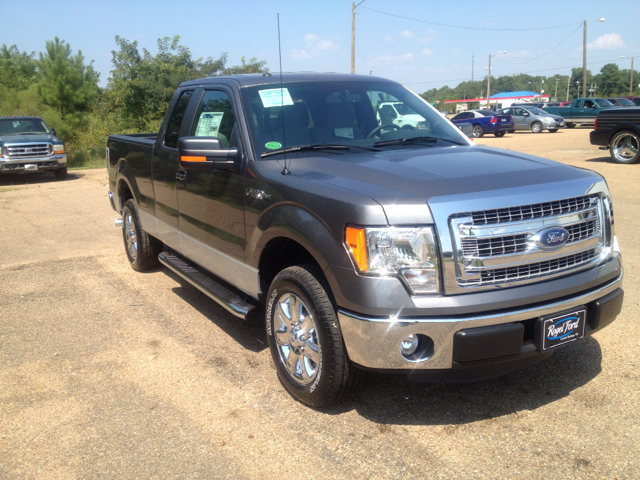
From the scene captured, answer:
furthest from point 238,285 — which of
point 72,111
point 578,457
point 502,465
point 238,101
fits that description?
point 72,111

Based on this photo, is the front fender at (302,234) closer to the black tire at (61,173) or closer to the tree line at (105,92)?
the black tire at (61,173)

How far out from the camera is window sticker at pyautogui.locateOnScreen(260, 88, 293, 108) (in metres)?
4.16

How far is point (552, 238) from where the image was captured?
116 inches

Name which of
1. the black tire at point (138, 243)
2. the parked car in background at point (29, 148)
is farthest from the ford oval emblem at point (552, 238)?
the parked car in background at point (29, 148)

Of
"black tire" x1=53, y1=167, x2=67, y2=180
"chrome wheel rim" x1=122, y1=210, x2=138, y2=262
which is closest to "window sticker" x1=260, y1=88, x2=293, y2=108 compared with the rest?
"chrome wheel rim" x1=122, y1=210, x2=138, y2=262

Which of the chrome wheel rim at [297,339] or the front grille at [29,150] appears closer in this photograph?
the chrome wheel rim at [297,339]

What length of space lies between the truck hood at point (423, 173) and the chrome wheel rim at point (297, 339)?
774 millimetres

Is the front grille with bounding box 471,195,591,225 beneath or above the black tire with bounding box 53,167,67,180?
above

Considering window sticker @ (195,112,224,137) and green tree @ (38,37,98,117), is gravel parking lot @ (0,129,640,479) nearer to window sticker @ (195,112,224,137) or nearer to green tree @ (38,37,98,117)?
window sticker @ (195,112,224,137)

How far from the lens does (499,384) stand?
366 cm

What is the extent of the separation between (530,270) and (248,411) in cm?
183

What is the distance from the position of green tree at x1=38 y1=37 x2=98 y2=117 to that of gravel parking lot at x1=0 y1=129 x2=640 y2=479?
1189 inches

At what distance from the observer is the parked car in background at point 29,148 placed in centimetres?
1633

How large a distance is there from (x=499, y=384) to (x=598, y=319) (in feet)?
2.61
